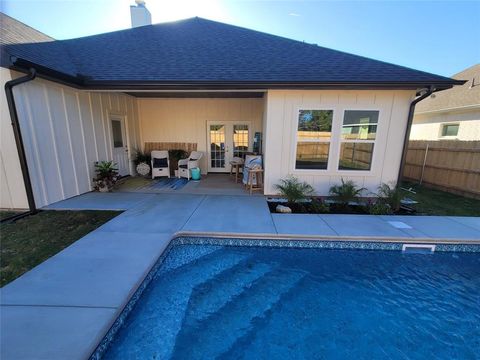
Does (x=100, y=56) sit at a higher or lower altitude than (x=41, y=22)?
lower

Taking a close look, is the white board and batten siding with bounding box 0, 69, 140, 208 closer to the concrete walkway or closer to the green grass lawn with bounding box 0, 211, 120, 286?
the concrete walkway

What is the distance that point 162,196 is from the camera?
5.64 metres

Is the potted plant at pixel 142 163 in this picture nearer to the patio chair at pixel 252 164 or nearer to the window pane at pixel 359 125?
the patio chair at pixel 252 164

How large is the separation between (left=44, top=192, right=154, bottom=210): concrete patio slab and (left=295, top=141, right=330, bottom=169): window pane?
4.00 meters

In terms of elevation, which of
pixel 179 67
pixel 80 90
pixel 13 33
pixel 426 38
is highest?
pixel 426 38

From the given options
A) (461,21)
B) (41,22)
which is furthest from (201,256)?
(461,21)

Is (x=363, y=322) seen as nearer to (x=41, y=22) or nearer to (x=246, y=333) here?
(x=246, y=333)

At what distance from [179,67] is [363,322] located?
20.5ft

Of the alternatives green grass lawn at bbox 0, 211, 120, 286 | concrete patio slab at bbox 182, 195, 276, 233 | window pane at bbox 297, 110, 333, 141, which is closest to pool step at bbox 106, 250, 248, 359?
concrete patio slab at bbox 182, 195, 276, 233

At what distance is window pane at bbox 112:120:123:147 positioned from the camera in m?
7.20

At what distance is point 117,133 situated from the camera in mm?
7406

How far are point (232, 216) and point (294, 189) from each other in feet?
5.45

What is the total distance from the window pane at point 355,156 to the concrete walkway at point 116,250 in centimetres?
163

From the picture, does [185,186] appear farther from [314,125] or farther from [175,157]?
[314,125]
